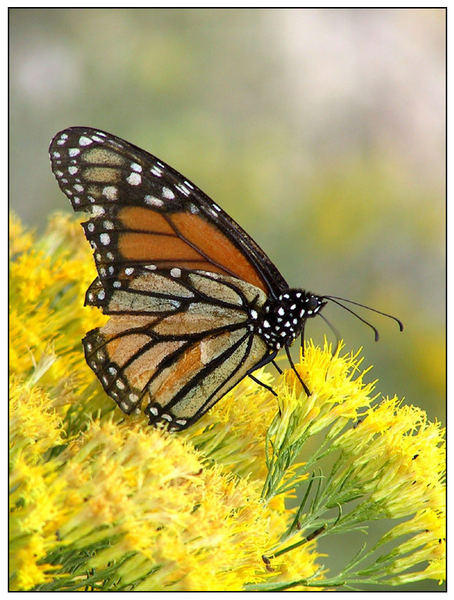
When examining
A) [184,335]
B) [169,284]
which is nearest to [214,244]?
[169,284]

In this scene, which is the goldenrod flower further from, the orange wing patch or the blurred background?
the blurred background

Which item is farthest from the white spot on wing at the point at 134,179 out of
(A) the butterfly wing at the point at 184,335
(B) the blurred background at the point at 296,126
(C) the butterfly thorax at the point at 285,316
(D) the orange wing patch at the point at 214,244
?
(B) the blurred background at the point at 296,126

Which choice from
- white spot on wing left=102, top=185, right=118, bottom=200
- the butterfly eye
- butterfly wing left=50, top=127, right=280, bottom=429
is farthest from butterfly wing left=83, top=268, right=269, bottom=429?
white spot on wing left=102, top=185, right=118, bottom=200

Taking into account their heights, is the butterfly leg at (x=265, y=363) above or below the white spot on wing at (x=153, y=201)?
below

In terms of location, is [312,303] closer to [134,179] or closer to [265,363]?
[265,363]

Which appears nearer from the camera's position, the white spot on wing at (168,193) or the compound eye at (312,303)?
the white spot on wing at (168,193)

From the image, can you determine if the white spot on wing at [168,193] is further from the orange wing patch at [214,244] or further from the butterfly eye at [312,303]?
the butterfly eye at [312,303]
